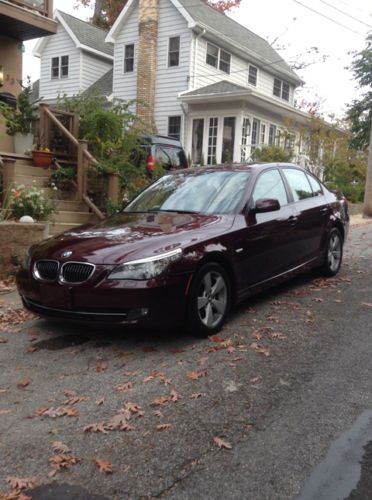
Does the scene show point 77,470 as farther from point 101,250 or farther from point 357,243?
point 357,243

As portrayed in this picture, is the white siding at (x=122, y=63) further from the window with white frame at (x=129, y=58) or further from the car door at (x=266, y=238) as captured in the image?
the car door at (x=266, y=238)

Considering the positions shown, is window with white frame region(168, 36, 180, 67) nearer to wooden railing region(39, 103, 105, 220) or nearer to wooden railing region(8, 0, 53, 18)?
wooden railing region(8, 0, 53, 18)

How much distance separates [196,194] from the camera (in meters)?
5.80

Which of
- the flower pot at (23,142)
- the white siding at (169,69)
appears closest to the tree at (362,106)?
the white siding at (169,69)

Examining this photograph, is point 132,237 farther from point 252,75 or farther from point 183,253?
point 252,75

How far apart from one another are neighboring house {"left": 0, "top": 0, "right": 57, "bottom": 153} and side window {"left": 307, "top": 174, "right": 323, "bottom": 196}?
6.92 metres

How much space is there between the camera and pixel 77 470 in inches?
111

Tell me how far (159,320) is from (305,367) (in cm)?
125

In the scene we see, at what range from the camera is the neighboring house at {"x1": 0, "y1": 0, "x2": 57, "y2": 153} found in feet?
37.3

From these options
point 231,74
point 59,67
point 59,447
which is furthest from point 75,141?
point 59,67

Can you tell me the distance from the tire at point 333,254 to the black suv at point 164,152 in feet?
19.8

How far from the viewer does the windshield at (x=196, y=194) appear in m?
5.55

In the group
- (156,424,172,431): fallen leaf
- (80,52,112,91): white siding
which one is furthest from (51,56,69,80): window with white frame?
(156,424,172,431): fallen leaf

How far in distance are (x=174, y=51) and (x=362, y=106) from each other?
943cm
